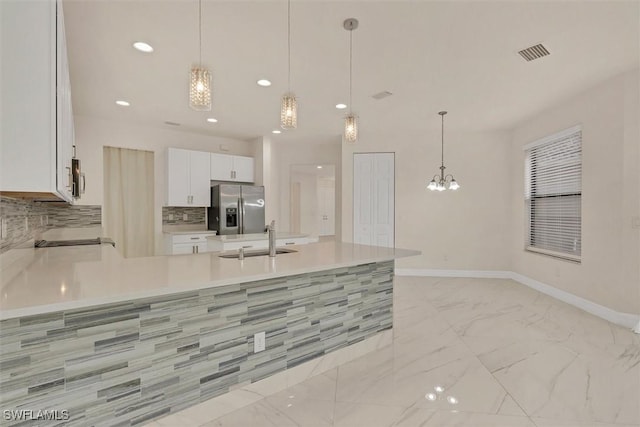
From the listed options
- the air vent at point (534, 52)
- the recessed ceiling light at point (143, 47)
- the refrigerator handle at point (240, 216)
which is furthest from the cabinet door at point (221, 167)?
the air vent at point (534, 52)

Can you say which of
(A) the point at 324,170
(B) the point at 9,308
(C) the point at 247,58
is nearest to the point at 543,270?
(C) the point at 247,58

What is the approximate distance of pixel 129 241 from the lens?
5.08 m

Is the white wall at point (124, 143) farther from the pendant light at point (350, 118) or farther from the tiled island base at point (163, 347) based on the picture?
the tiled island base at point (163, 347)

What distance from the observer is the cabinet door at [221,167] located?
5.55m

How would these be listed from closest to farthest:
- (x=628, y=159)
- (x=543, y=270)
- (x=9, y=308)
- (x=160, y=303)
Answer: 1. (x=9, y=308)
2. (x=160, y=303)
3. (x=628, y=159)
4. (x=543, y=270)

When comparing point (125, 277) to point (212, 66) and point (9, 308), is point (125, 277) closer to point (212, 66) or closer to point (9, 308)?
point (9, 308)

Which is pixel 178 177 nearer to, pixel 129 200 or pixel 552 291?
pixel 129 200

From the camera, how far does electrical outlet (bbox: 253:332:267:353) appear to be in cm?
199

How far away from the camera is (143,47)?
2.68 m

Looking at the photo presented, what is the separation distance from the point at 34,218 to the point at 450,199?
19.7 feet

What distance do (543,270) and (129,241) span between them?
645 centimetres

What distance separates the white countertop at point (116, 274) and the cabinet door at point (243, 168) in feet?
11.8

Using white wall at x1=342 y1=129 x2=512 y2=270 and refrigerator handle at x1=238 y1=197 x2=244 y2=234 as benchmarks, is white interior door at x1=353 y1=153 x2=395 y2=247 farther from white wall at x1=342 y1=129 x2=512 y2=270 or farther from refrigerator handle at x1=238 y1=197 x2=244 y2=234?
refrigerator handle at x1=238 y1=197 x2=244 y2=234

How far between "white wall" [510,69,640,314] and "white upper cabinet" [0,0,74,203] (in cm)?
480
